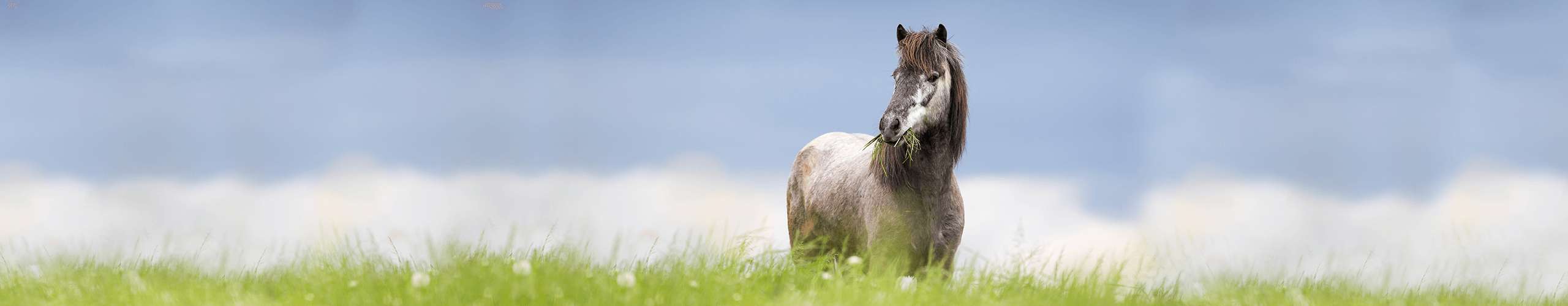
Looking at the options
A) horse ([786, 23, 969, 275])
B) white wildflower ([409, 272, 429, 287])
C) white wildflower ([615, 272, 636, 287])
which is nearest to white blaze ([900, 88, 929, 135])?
horse ([786, 23, 969, 275])

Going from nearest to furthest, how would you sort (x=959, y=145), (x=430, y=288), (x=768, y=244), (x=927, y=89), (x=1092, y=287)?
(x=430, y=288)
(x=1092, y=287)
(x=768, y=244)
(x=927, y=89)
(x=959, y=145)

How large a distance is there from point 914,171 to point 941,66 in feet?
2.22

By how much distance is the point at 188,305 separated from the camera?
4.48 meters

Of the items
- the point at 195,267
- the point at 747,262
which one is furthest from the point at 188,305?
the point at 747,262

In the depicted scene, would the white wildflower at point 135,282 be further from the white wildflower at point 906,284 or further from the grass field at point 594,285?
the white wildflower at point 906,284

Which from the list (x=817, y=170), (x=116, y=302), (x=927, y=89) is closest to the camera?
(x=116, y=302)

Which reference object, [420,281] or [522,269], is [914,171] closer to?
[522,269]

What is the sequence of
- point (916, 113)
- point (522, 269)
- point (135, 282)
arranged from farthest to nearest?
point (916, 113), point (135, 282), point (522, 269)

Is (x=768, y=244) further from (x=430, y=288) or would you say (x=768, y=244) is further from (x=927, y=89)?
(x=430, y=288)

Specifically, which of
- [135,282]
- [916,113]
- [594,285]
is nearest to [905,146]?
[916,113]

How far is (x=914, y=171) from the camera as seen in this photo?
6.39 metres

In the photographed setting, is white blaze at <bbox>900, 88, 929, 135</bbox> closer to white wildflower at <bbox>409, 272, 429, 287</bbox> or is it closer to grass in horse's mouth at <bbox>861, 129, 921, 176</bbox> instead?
grass in horse's mouth at <bbox>861, 129, 921, 176</bbox>

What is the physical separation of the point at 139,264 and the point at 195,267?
46 centimetres

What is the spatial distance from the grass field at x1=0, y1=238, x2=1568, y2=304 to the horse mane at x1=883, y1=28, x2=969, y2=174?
1.23 meters
